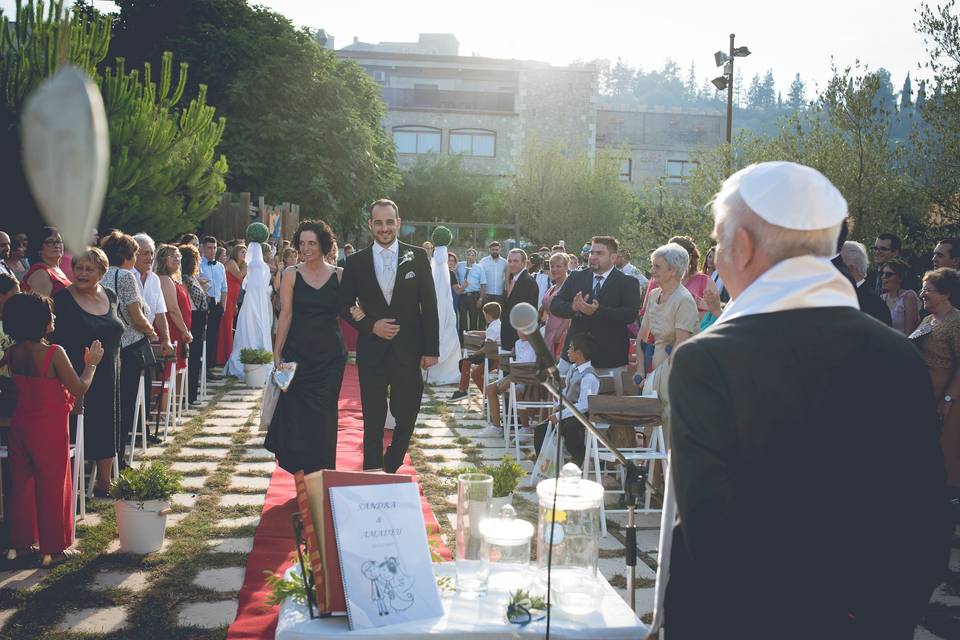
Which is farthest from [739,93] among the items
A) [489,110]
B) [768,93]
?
[489,110]

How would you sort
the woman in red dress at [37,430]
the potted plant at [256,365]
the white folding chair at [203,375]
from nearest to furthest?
the woman in red dress at [37,430] < the white folding chair at [203,375] < the potted plant at [256,365]

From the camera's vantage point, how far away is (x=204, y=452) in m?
8.81

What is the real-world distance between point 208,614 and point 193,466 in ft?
12.2

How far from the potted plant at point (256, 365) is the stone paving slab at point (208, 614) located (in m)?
8.70

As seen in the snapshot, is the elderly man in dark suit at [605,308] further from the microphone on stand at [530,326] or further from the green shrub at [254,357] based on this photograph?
the green shrub at [254,357]

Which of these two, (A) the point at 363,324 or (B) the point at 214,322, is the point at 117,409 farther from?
(B) the point at 214,322

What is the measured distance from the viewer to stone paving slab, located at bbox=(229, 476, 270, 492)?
7.46 m

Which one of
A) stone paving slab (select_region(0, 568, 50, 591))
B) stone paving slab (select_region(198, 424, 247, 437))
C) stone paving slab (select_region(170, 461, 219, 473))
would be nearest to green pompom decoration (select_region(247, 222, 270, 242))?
stone paving slab (select_region(198, 424, 247, 437))

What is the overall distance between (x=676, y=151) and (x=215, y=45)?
42.1 meters

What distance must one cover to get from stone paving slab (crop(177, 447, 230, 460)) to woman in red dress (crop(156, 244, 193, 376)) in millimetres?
1221

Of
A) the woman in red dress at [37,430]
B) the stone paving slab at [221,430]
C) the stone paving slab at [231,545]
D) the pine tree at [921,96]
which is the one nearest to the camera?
the woman in red dress at [37,430]

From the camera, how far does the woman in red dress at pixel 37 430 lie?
530cm

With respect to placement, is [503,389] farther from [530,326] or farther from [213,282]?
[530,326]

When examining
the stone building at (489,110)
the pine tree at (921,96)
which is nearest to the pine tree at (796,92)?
the stone building at (489,110)
